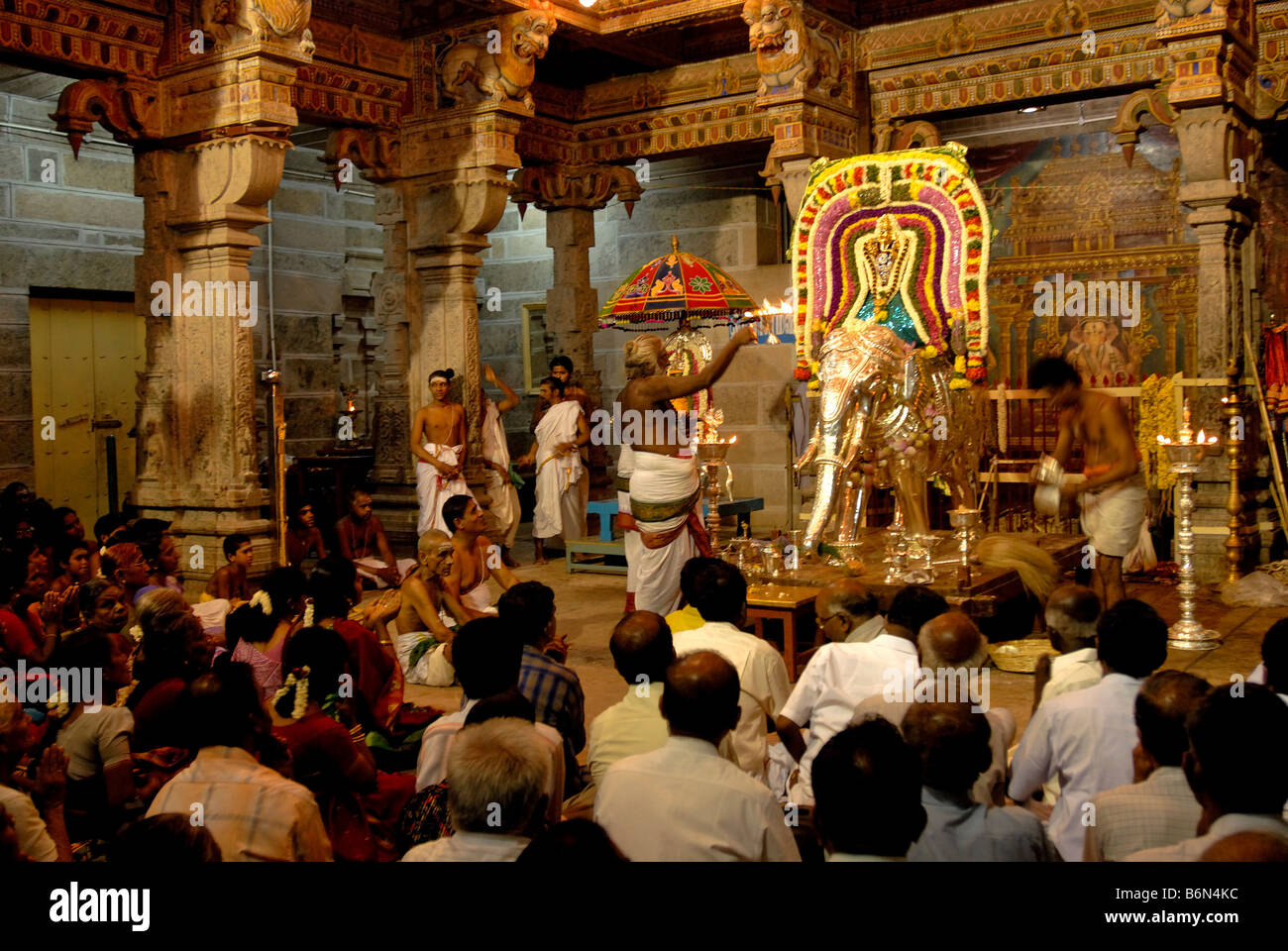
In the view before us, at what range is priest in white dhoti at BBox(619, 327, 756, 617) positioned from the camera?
730 cm

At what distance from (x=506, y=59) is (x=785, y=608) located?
6068 millimetres

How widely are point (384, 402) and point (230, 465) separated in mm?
2901

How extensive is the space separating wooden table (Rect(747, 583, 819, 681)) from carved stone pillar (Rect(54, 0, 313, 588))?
3852 mm

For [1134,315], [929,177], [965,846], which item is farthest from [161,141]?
[1134,315]

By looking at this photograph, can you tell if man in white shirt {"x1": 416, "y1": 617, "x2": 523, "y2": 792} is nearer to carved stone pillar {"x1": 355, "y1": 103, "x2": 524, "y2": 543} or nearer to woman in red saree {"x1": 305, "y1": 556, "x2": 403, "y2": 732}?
woman in red saree {"x1": 305, "y1": 556, "x2": 403, "y2": 732}

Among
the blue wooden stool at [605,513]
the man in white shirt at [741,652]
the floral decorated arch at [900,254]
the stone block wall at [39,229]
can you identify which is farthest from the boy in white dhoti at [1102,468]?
the stone block wall at [39,229]

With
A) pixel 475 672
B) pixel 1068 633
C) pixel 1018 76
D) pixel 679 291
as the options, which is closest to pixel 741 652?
pixel 475 672

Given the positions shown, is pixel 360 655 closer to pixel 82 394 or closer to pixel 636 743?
pixel 636 743

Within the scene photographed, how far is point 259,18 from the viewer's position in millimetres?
8164

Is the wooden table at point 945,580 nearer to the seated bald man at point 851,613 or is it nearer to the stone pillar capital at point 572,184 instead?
the seated bald man at point 851,613

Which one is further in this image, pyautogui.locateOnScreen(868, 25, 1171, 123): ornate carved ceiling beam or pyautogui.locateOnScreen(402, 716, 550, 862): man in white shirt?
pyautogui.locateOnScreen(868, 25, 1171, 123): ornate carved ceiling beam

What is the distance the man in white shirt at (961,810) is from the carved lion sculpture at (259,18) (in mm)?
7059

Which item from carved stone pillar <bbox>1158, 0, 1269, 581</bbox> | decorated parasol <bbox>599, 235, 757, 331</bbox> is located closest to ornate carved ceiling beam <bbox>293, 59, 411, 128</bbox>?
decorated parasol <bbox>599, 235, 757, 331</bbox>
